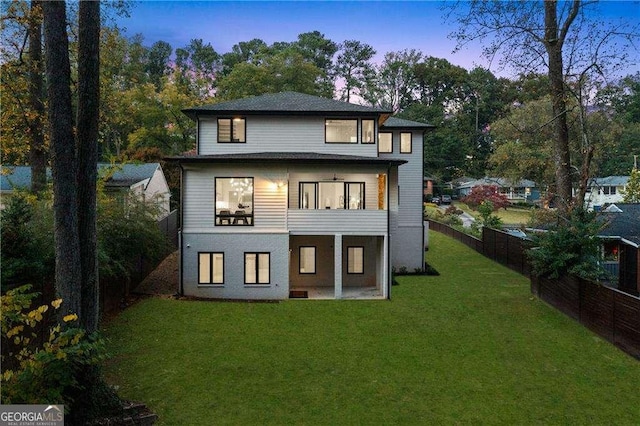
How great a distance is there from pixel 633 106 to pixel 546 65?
57535 millimetres

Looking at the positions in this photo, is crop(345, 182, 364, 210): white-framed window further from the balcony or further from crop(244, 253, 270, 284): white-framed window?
crop(244, 253, 270, 284): white-framed window

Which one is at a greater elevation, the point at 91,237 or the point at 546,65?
the point at 546,65

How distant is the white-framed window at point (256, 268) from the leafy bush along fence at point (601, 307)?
10000 millimetres

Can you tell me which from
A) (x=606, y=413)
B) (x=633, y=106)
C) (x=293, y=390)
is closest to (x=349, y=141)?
(x=293, y=390)

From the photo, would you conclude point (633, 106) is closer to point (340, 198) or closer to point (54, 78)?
point (340, 198)

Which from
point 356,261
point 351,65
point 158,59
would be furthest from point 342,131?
point 158,59

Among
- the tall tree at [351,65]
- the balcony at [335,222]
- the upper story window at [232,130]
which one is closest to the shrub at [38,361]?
the balcony at [335,222]

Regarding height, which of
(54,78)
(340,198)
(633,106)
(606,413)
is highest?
(633,106)

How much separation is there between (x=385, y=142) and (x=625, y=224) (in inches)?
441

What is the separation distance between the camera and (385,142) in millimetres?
19766

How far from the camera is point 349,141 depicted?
A: 16.8 metres

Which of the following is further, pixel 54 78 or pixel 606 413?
pixel 606 413

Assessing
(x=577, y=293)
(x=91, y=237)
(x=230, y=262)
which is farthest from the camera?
(x=230, y=262)

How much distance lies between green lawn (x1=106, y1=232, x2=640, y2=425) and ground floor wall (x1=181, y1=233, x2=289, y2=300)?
0.95 meters
